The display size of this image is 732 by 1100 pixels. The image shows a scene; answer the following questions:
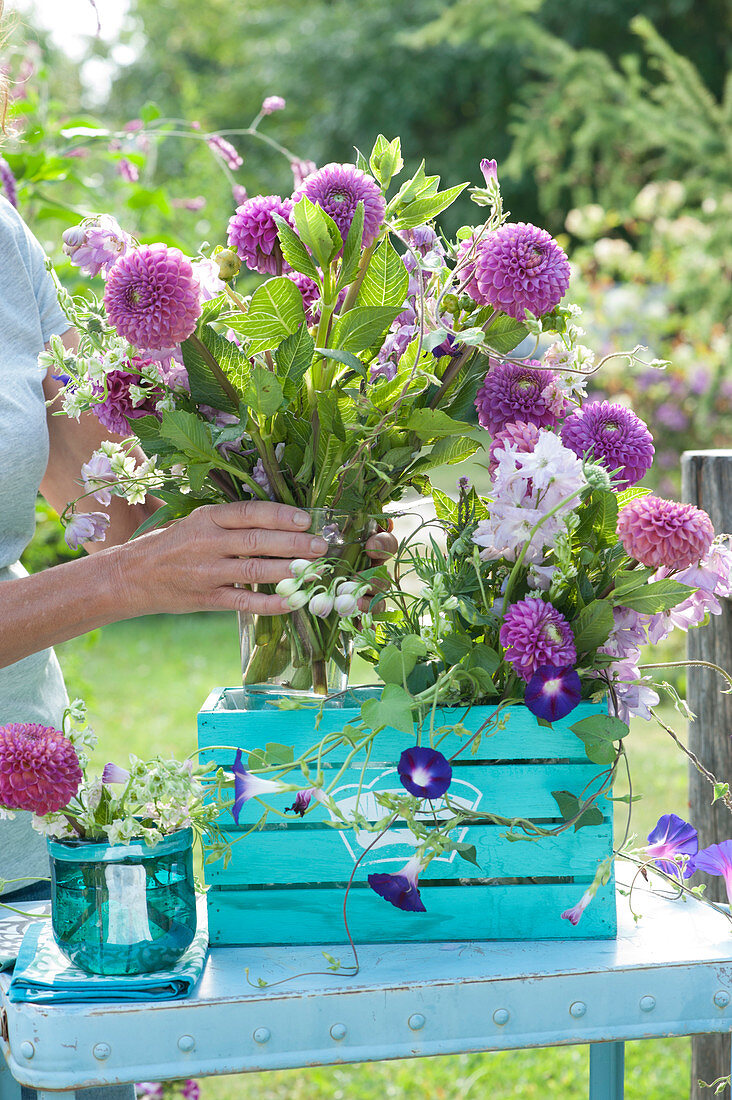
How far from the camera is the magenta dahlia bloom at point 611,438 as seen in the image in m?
0.99

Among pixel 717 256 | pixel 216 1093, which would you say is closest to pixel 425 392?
pixel 216 1093

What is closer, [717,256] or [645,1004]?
[645,1004]

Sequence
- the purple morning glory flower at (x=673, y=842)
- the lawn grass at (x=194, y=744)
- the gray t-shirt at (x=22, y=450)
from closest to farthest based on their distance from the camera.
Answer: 1. the purple morning glory flower at (x=673, y=842)
2. the gray t-shirt at (x=22, y=450)
3. the lawn grass at (x=194, y=744)

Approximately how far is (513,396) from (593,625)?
222mm

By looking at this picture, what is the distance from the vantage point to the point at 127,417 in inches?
37.0

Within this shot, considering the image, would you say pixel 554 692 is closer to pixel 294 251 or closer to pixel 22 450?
pixel 294 251

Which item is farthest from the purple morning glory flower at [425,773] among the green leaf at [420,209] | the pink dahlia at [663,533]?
the green leaf at [420,209]

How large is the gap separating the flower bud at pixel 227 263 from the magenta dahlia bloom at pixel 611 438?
0.32m

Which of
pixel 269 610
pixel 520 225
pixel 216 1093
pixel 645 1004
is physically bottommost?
pixel 216 1093

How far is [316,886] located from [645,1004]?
294 mm

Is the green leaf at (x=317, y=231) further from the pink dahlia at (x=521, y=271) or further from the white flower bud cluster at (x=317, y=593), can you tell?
the white flower bud cluster at (x=317, y=593)

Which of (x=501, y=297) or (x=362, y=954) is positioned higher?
(x=501, y=297)

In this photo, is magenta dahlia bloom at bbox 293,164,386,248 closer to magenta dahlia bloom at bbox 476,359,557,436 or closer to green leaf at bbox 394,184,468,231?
green leaf at bbox 394,184,468,231

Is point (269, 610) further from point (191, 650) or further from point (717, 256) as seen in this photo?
point (191, 650)
